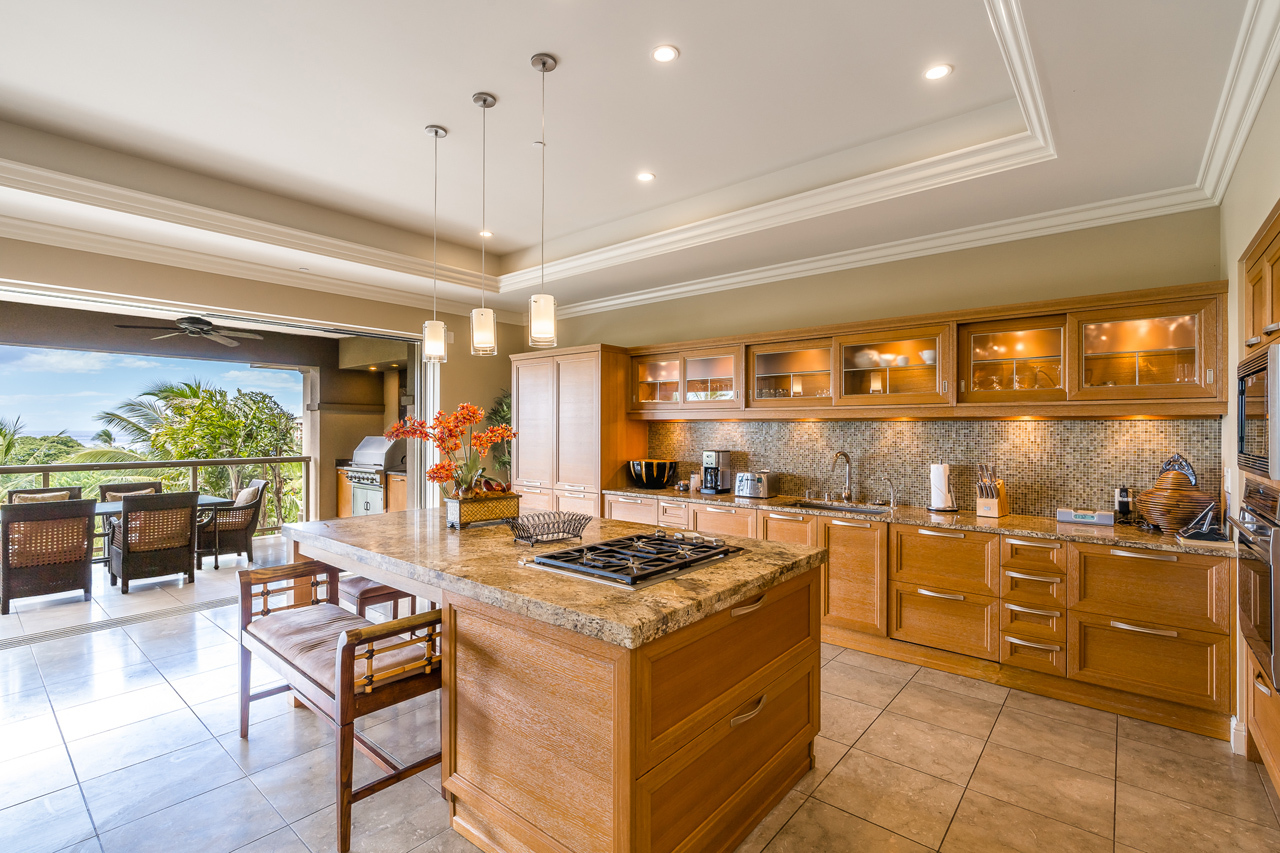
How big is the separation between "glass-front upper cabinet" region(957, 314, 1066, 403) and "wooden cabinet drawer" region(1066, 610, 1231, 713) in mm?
1166

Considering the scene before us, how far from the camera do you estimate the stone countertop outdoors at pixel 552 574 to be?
1495mm

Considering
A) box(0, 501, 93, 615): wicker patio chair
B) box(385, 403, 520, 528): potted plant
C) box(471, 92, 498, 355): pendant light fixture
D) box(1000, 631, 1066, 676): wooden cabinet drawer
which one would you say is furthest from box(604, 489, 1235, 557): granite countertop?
box(0, 501, 93, 615): wicker patio chair

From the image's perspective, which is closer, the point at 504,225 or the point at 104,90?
the point at 104,90

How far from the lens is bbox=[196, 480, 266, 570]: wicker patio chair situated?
5461 mm

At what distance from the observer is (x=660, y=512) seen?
4.49 m

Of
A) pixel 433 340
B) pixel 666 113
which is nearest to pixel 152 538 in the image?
pixel 433 340

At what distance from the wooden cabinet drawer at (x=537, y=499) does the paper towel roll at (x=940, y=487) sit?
10.0 ft

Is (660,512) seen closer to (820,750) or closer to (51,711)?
(820,750)

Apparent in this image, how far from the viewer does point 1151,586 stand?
8.71ft

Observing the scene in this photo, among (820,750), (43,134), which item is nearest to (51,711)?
(43,134)

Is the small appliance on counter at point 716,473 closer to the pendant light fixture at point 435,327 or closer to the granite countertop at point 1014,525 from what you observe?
the granite countertop at point 1014,525

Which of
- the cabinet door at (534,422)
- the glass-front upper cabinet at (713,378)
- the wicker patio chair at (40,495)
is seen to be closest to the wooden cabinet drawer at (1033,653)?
the glass-front upper cabinet at (713,378)

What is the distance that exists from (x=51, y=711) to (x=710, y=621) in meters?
3.34

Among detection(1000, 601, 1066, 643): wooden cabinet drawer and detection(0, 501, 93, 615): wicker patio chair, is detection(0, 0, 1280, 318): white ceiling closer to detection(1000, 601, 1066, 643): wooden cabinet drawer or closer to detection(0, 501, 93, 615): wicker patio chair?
detection(0, 501, 93, 615): wicker patio chair
